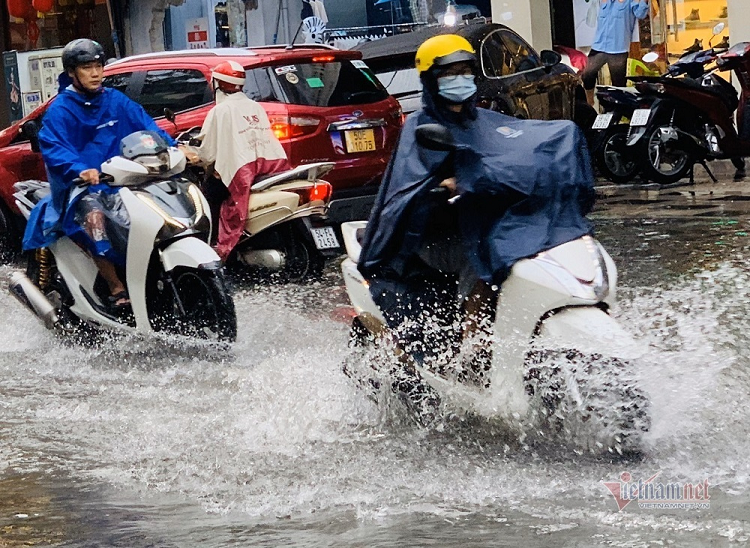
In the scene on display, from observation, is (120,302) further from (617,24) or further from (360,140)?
(617,24)

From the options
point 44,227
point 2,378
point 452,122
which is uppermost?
point 452,122

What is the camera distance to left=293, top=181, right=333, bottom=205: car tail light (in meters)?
9.40

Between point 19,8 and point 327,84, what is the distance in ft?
41.1

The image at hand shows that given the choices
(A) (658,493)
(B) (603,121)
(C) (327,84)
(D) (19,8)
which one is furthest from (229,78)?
(D) (19,8)

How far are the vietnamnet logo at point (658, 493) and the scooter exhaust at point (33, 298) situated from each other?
430 cm

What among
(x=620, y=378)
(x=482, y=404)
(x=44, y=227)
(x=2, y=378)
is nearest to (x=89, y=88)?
(x=44, y=227)

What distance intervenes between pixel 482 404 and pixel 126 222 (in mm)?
2889

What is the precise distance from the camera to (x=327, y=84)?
36.2ft

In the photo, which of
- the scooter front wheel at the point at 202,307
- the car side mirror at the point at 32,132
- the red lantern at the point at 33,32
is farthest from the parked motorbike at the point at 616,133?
the red lantern at the point at 33,32

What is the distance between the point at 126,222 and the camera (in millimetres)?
7453

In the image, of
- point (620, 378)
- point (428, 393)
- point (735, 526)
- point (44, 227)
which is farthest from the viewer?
point (44, 227)

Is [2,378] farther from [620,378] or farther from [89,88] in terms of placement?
[620,378]

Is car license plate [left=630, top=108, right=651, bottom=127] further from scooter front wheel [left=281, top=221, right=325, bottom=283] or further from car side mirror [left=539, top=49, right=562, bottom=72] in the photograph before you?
scooter front wheel [left=281, top=221, right=325, bottom=283]

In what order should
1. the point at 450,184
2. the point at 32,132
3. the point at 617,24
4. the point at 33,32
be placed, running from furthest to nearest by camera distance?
1. the point at 33,32
2. the point at 617,24
3. the point at 32,132
4. the point at 450,184
